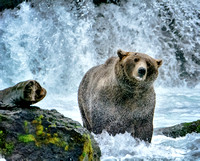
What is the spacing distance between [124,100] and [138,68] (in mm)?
829

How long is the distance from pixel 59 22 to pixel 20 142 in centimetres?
1192

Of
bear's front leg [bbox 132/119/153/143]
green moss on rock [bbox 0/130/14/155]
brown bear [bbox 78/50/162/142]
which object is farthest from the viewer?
bear's front leg [bbox 132/119/153/143]

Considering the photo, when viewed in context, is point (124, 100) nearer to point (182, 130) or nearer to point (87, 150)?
point (182, 130)

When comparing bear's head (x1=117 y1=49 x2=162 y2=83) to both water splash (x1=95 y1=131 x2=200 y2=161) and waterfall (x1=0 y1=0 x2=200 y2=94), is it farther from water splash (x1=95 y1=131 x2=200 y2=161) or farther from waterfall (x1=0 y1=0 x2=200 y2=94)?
waterfall (x1=0 y1=0 x2=200 y2=94)

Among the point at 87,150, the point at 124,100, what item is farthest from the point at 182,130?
the point at 87,150

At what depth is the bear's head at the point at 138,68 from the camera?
4294 millimetres

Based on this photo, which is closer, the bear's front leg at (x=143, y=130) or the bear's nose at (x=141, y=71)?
the bear's nose at (x=141, y=71)

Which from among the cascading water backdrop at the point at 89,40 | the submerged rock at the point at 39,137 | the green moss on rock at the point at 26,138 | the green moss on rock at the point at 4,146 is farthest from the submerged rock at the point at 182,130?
the cascading water backdrop at the point at 89,40

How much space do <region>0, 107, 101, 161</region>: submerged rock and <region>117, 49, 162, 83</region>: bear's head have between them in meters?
1.57

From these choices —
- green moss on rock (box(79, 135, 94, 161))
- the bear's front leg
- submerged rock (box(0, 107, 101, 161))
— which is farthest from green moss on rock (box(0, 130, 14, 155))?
the bear's front leg

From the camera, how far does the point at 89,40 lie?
1406 cm

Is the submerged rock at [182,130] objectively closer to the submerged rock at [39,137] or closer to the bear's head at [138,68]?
the bear's head at [138,68]

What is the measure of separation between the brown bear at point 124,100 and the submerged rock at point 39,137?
5.93ft

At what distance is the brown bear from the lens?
4562 millimetres
